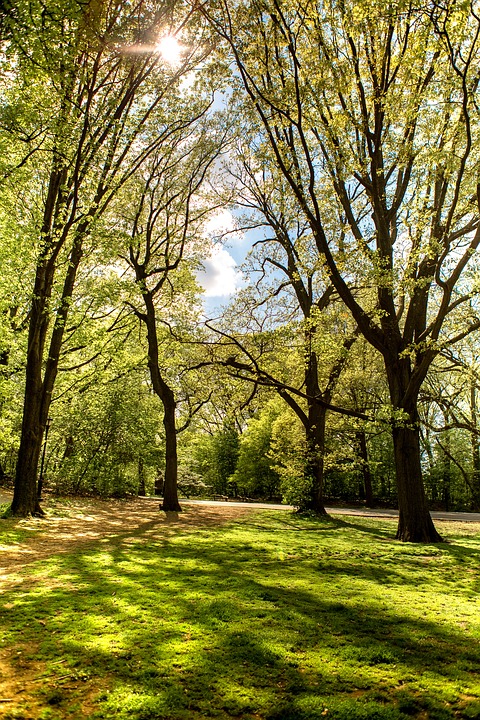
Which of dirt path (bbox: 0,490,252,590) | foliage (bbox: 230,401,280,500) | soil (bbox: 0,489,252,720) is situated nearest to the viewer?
soil (bbox: 0,489,252,720)


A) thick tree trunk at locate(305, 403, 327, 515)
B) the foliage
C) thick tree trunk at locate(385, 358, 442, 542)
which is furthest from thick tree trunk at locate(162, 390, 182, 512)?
the foliage

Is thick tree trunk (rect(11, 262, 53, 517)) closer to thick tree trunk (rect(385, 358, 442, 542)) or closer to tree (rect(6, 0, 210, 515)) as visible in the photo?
tree (rect(6, 0, 210, 515))

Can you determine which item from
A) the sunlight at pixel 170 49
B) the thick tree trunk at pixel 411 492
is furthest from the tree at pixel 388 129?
the sunlight at pixel 170 49

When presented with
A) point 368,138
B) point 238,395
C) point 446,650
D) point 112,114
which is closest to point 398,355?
point 368,138

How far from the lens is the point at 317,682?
3.25m

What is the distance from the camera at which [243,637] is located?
4.02 meters

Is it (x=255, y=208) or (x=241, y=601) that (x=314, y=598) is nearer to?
(x=241, y=601)

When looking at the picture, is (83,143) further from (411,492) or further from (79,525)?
(411,492)

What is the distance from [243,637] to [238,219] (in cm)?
1668

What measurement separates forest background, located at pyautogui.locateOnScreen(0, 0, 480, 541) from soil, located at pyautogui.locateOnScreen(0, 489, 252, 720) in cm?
129

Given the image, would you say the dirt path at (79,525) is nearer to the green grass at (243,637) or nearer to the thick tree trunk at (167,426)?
the thick tree trunk at (167,426)

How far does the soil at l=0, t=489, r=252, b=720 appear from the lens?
9.70ft

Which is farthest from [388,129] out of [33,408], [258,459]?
[258,459]

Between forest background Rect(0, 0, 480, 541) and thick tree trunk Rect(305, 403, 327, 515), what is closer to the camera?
forest background Rect(0, 0, 480, 541)
